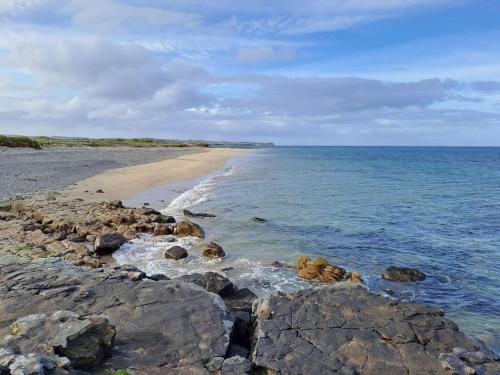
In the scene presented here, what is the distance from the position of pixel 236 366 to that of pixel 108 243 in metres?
11.0

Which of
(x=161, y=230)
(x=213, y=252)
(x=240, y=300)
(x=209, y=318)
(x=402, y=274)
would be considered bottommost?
(x=402, y=274)

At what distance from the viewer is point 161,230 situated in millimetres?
19938

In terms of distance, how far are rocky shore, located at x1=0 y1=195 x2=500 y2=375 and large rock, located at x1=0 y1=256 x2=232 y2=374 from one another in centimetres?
2

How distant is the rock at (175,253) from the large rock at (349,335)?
7.34 meters

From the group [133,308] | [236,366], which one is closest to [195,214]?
[133,308]

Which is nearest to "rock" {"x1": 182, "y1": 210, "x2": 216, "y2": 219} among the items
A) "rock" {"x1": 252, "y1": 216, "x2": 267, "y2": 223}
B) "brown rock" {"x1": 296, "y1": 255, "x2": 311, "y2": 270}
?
"rock" {"x1": 252, "y1": 216, "x2": 267, "y2": 223}

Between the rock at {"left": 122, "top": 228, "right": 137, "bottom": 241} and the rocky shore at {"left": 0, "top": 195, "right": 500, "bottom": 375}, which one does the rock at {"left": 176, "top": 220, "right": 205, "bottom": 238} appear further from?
the rocky shore at {"left": 0, "top": 195, "right": 500, "bottom": 375}

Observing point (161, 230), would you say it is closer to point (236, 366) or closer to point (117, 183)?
point (236, 366)

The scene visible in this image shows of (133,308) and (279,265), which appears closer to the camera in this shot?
(133,308)

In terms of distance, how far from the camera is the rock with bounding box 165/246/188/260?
16500 mm

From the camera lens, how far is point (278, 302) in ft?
30.9

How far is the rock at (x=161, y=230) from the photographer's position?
19.8m

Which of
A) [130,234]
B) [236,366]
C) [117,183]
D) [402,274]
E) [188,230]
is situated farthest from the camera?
[117,183]

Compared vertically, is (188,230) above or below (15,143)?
below
